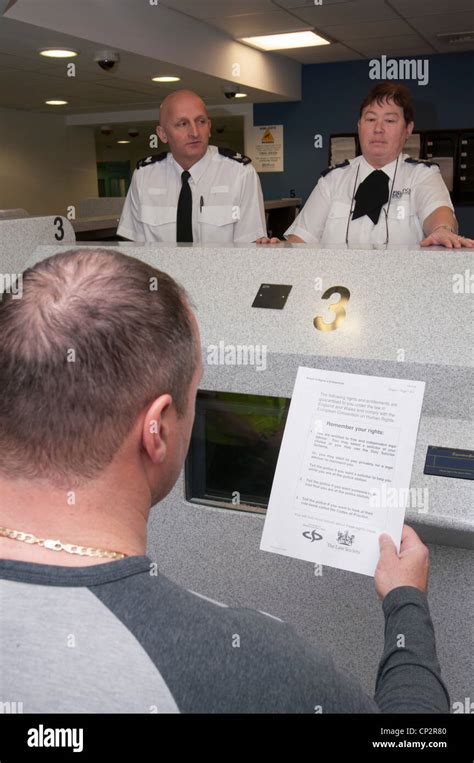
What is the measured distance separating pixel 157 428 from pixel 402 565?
40 centimetres

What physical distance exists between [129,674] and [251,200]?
2.32 m

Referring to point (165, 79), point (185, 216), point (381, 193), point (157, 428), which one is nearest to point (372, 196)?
point (381, 193)

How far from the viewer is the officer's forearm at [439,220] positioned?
195cm

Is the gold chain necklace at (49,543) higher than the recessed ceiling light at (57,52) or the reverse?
the reverse

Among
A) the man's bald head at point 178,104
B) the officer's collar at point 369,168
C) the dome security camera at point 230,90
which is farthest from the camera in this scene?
the dome security camera at point 230,90

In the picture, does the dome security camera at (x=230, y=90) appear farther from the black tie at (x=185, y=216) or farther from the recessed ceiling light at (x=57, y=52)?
the black tie at (x=185, y=216)

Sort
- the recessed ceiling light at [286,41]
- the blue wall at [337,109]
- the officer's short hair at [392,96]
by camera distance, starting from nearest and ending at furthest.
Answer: the officer's short hair at [392,96], the recessed ceiling light at [286,41], the blue wall at [337,109]

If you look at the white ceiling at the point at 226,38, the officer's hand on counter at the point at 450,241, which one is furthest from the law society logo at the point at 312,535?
the white ceiling at the point at 226,38

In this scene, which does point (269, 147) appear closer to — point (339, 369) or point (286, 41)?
point (286, 41)

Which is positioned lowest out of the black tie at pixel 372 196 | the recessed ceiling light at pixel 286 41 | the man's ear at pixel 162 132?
the black tie at pixel 372 196

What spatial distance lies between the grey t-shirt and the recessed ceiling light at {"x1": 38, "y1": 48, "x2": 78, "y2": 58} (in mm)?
3629

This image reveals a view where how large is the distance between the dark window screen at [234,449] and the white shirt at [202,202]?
54.1 inches

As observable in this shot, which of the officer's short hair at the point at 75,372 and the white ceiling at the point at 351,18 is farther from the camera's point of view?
the white ceiling at the point at 351,18
